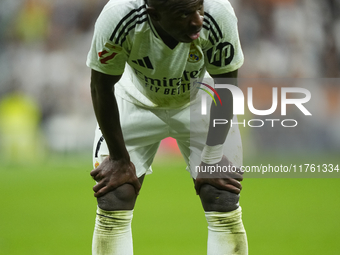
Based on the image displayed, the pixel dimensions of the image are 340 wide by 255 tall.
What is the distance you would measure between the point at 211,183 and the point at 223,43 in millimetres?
667

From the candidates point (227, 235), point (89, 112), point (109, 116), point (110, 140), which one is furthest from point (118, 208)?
point (89, 112)

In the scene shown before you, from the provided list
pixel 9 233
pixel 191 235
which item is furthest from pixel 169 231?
pixel 9 233

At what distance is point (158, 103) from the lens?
2162mm

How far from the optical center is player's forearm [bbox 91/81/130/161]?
1.83m

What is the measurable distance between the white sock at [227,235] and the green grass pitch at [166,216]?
0.91 metres

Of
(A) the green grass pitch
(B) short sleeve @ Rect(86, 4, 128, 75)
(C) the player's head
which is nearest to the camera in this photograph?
(C) the player's head

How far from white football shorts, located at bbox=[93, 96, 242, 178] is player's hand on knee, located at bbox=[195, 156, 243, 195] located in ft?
0.32

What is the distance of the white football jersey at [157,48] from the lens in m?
1.66

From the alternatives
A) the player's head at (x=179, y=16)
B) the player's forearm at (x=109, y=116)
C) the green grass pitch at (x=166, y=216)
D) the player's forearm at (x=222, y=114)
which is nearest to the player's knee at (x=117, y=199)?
the player's forearm at (x=109, y=116)

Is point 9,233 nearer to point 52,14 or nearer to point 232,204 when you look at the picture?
point 232,204

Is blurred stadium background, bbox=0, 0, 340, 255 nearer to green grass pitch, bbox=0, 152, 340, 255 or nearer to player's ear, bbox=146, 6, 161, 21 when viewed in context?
green grass pitch, bbox=0, 152, 340, 255

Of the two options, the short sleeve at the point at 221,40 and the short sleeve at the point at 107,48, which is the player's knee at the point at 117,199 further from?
the short sleeve at the point at 221,40

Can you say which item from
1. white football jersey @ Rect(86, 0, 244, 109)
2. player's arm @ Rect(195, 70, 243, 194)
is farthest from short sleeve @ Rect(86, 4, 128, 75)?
player's arm @ Rect(195, 70, 243, 194)

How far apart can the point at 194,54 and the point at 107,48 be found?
0.36 meters
